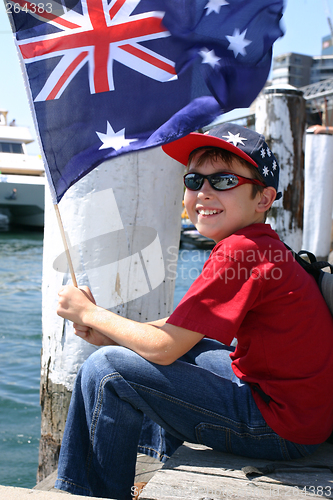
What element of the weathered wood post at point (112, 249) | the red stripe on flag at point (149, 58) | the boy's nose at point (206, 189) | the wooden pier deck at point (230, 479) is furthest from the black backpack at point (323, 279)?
the red stripe on flag at point (149, 58)

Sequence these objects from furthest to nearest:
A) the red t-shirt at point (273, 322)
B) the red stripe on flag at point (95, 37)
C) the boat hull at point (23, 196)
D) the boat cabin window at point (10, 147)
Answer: the boat cabin window at point (10, 147)
the boat hull at point (23, 196)
the red stripe on flag at point (95, 37)
the red t-shirt at point (273, 322)

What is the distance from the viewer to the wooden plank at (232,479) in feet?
5.04

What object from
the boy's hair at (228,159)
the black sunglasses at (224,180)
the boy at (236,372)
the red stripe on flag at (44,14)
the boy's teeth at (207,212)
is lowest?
the boy at (236,372)

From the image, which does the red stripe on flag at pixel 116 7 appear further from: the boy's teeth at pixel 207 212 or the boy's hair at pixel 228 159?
the boy's teeth at pixel 207 212

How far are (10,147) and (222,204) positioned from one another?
23.3m

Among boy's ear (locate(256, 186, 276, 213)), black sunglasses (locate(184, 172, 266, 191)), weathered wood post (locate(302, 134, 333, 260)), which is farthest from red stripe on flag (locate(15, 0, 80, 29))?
weathered wood post (locate(302, 134, 333, 260))

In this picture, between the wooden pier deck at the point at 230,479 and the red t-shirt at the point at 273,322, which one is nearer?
the wooden pier deck at the point at 230,479

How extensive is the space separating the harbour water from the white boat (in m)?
9.10

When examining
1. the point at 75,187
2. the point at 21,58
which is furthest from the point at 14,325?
the point at 21,58

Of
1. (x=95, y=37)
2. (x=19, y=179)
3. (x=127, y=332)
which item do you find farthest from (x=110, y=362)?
(x=19, y=179)

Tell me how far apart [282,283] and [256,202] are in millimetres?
362

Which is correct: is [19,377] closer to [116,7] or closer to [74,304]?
[74,304]

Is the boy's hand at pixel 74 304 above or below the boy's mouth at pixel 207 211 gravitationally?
below

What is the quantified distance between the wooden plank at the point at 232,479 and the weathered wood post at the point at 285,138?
2.84 m
